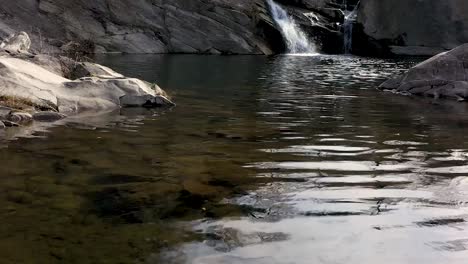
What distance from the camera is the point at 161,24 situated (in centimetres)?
4881

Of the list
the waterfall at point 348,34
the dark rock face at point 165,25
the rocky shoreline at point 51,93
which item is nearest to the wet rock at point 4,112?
the rocky shoreline at point 51,93

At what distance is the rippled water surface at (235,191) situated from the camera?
16.9 ft

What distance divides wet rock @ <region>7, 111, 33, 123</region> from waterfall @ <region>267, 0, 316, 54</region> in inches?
1546

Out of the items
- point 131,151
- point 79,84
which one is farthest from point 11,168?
point 79,84

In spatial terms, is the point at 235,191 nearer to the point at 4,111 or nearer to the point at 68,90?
the point at 4,111

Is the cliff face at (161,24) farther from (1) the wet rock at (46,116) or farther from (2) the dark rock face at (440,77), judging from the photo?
(1) the wet rock at (46,116)

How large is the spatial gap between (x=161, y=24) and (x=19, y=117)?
38.1m

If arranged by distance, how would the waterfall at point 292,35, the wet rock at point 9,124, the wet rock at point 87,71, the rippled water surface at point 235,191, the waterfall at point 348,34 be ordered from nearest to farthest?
the rippled water surface at point 235,191, the wet rock at point 9,124, the wet rock at point 87,71, the waterfall at point 292,35, the waterfall at point 348,34

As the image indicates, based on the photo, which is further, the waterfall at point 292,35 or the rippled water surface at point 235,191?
the waterfall at point 292,35

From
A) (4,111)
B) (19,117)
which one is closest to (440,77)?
(19,117)

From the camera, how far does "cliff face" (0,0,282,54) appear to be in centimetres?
4694

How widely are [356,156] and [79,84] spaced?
8400mm

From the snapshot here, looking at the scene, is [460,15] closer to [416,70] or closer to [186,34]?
[186,34]

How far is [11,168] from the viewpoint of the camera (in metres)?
7.70
